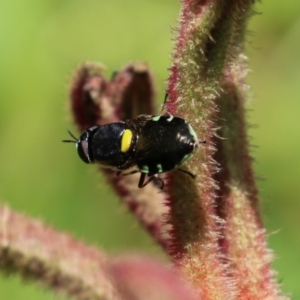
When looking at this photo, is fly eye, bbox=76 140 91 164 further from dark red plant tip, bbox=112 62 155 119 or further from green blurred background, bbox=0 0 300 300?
green blurred background, bbox=0 0 300 300

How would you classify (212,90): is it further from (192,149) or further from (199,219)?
(199,219)

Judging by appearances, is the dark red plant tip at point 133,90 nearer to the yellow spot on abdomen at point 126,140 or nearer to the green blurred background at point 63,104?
the yellow spot on abdomen at point 126,140

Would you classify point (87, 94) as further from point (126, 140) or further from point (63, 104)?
point (63, 104)

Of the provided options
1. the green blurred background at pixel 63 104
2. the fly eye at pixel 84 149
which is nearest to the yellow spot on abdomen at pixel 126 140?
the fly eye at pixel 84 149

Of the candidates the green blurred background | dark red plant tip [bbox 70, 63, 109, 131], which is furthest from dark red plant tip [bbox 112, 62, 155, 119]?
the green blurred background

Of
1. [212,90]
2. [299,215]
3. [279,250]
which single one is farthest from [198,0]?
[299,215]
